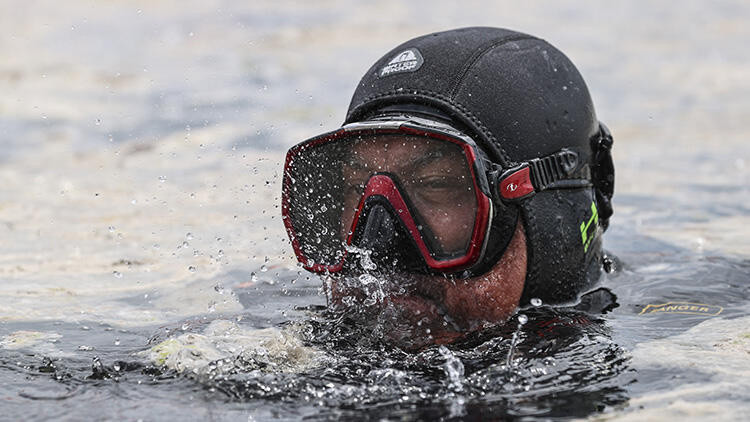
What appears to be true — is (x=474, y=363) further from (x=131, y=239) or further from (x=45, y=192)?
(x=45, y=192)

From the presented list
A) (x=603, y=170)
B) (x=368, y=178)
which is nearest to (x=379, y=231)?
(x=368, y=178)

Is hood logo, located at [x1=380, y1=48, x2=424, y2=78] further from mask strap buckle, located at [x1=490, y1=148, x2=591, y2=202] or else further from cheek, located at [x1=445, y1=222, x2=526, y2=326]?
cheek, located at [x1=445, y1=222, x2=526, y2=326]

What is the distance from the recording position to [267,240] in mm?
4988

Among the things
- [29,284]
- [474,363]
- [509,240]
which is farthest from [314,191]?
[29,284]

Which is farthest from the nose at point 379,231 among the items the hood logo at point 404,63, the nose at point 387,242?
the hood logo at point 404,63

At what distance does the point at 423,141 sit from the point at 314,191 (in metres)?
0.49

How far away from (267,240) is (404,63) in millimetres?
1924

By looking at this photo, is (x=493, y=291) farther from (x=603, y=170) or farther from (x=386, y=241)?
(x=603, y=170)

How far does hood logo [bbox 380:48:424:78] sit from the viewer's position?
3285 mm

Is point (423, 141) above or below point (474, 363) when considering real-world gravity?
above

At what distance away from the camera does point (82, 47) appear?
11.4m

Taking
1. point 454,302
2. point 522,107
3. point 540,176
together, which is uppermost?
point 522,107

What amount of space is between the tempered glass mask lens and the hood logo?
0.31 meters

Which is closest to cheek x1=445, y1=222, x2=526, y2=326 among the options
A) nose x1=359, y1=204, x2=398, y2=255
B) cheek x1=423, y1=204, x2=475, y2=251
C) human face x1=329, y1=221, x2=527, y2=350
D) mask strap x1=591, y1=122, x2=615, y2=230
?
human face x1=329, y1=221, x2=527, y2=350
